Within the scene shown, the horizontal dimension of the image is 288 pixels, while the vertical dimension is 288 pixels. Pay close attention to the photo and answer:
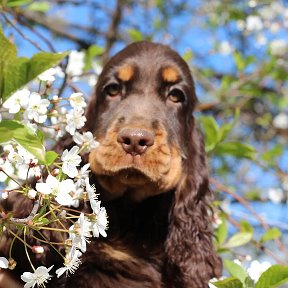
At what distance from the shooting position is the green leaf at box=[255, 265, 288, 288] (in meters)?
1.96

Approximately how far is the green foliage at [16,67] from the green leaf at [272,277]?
1035 mm

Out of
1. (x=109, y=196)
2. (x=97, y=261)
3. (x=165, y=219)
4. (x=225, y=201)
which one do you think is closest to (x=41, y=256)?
(x=97, y=261)

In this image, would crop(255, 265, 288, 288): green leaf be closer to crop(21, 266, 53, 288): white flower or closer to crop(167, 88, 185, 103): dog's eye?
crop(21, 266, 53, 288): white flower

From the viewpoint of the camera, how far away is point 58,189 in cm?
153

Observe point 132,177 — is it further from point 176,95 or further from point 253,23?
point 253,23

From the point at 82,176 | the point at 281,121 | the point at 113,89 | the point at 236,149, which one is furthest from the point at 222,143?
the point at 281,121

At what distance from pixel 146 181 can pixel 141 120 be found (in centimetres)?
28

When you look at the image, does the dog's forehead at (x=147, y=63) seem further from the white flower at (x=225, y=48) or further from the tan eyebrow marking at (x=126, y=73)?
the white flower at (x=225, y=48)

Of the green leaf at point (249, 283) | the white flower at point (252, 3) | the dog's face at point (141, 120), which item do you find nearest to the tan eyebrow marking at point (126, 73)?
the dog's face at point (141, 120)

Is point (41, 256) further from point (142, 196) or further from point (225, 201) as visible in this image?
point (225, 201)

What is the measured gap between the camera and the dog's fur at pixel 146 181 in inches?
99.5

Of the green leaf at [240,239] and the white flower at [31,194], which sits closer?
the white flower at [31,194]

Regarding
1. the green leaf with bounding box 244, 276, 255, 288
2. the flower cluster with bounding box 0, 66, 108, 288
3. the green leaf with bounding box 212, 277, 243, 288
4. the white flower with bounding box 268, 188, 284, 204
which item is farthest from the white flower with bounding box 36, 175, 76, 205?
the white flower with bounding box 268, 188, 284, 204

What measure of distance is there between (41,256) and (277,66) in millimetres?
3494
